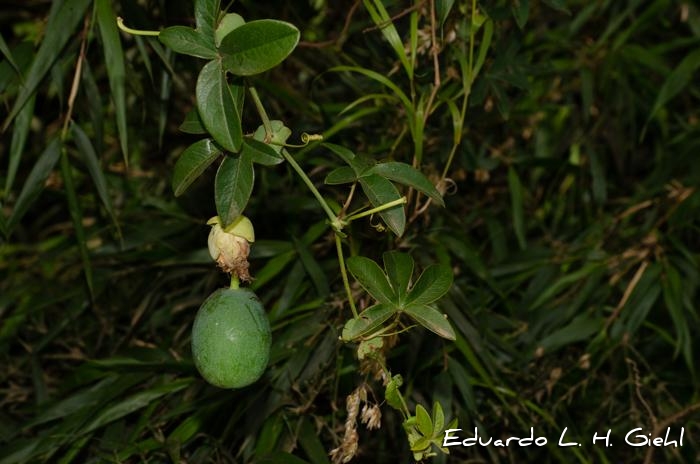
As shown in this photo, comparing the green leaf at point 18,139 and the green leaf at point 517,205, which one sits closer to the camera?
the green leaf at point 18,139

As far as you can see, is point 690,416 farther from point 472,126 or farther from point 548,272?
point 472,126

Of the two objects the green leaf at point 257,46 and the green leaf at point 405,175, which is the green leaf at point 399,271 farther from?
the green leaf at point 257,46

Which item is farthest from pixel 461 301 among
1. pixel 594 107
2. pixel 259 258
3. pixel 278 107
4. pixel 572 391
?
pixel 594 107

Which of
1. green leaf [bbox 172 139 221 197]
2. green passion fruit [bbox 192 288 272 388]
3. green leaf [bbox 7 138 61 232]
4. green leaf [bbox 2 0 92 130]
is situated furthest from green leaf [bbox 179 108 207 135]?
green leaf [bbox 7 138 61 232]

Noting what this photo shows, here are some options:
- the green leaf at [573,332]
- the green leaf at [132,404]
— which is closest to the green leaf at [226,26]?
the green leaf at [132,404]

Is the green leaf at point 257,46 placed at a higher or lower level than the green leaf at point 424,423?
higher

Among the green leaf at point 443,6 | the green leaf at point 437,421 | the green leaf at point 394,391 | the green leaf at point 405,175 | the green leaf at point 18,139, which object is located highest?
the green leaf at point 443,6
